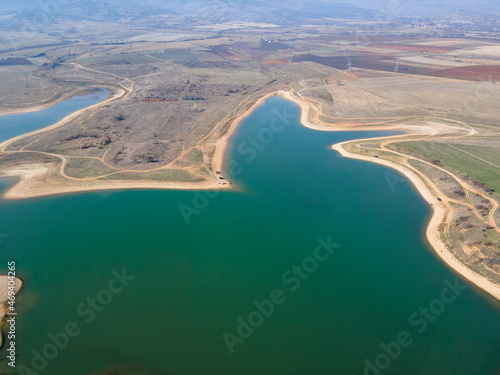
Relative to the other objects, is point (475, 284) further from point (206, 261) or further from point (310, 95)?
point (310, 95)

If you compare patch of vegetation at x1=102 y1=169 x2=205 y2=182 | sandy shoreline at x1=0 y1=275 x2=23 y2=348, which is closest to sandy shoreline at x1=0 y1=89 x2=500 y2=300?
patch of vegetation at x1=102 y1=169 x2=205 y2=182

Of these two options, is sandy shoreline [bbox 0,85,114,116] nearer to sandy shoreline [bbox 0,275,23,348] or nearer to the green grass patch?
sandy shoreline [bbox 0,275,23,348]

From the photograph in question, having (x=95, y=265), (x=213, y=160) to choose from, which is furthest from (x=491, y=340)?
(x=213, y=160)

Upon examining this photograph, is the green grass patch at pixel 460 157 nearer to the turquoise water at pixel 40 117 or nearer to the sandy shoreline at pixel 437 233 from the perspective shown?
the sandy shoreline at pixel 437 233

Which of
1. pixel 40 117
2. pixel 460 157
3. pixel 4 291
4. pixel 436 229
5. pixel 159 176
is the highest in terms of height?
pixel 460 157

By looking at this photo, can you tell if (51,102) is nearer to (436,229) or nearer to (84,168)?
(84,168)

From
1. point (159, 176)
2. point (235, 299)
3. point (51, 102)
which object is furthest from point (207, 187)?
point (51, 102)

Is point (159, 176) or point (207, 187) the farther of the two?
point (159, 176)

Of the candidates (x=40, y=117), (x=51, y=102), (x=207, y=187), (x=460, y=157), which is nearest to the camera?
(x=207, y=187)
